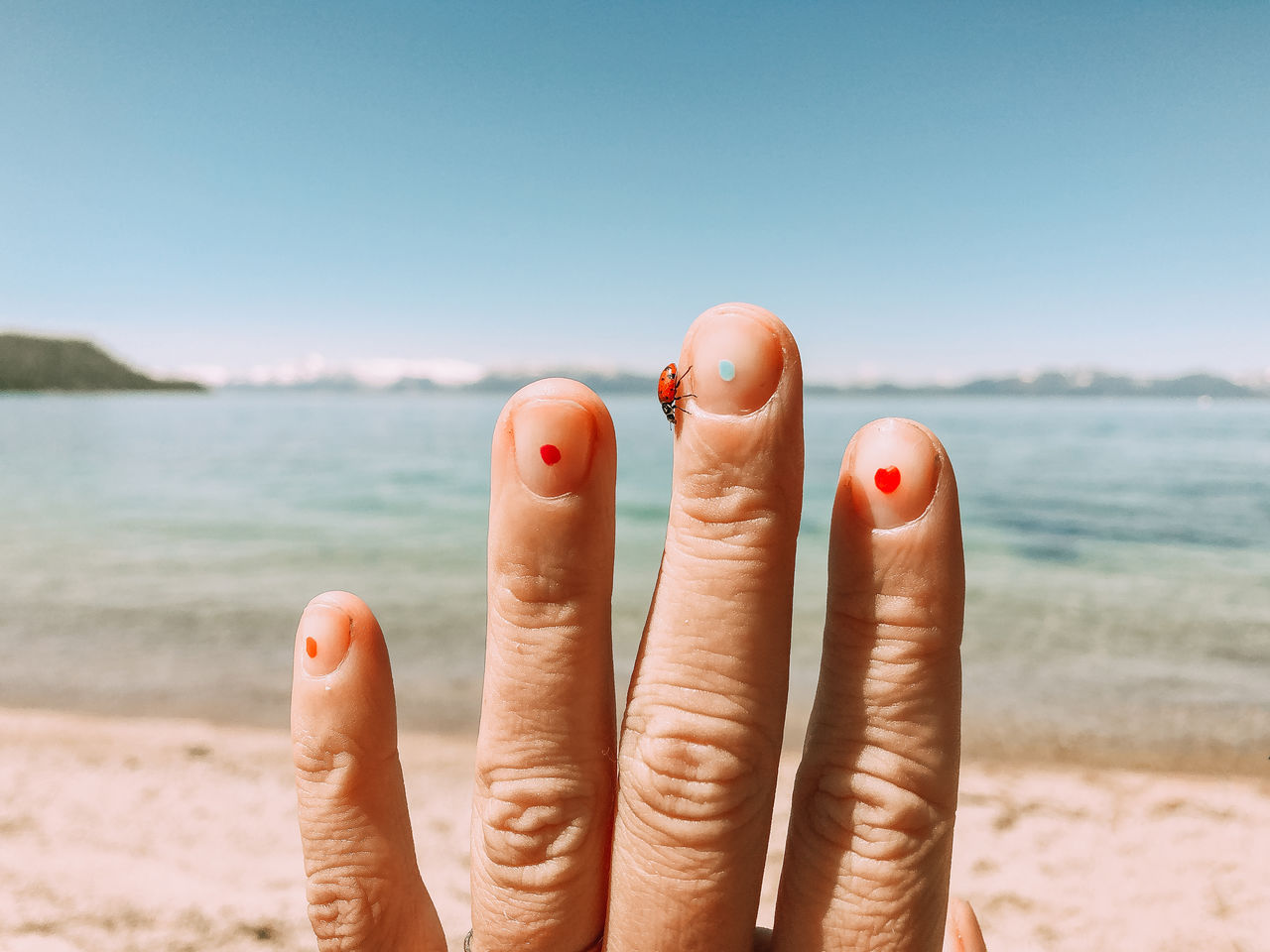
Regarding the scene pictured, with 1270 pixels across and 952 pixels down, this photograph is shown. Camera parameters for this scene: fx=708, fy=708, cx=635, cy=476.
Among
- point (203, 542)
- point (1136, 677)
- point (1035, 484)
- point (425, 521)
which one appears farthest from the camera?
point (1035, 484)

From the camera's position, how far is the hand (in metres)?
1.41

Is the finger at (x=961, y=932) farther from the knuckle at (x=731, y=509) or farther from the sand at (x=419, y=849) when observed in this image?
the sand at (x=419, y=849)

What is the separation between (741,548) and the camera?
143 cm

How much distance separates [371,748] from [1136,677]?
27.6ft

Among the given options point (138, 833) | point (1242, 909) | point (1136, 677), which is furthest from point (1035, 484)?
point (138, 833)

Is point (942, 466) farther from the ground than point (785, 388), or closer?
closer

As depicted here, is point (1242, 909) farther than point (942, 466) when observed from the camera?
Yes

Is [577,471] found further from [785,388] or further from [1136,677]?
[1136,677]

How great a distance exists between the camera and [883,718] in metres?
1.52

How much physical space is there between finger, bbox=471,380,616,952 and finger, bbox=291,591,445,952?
0.71ft

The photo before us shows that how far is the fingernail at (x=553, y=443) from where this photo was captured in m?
1.40

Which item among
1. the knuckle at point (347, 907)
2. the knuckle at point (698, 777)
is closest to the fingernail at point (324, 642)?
the knuckle at point (347, 907)

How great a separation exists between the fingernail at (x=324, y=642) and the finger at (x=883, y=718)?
1.08 m

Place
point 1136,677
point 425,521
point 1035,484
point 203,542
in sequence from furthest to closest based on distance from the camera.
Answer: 1. point 1035,484
2. point 425,521
3. point 203,542
4. point 1136,677
